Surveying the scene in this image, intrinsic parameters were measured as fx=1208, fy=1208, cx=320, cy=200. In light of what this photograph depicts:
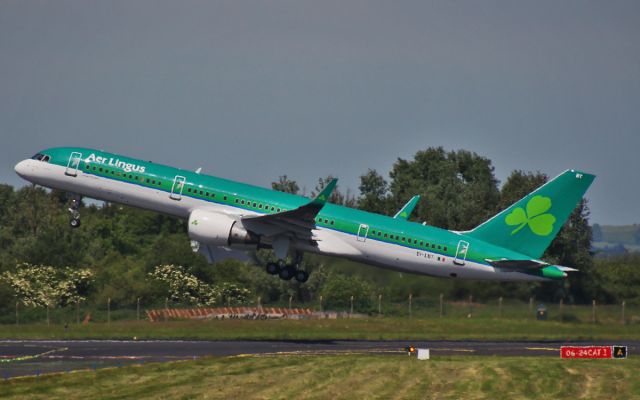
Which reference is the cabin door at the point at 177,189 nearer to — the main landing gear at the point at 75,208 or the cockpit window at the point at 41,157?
the main landing gear at the point at 75,208

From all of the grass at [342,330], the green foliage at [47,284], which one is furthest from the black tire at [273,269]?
the green foliage at [47,284]

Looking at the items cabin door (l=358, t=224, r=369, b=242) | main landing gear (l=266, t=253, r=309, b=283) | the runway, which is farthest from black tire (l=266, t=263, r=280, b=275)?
cabin door (l=358, t=224, r=369, b=242)

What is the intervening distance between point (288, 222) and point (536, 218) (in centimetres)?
1356

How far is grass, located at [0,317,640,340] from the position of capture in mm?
67625

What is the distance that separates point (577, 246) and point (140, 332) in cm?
3108

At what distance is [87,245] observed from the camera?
117 metres

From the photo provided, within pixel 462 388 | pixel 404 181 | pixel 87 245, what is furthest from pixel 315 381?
pixel 404 181

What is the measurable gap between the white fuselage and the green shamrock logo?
8.56ft

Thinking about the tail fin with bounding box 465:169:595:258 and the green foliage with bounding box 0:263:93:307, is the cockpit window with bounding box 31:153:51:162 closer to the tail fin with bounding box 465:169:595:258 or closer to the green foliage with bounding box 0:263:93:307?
the green foliage with bounding box 0:263:93:307

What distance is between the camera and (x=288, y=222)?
63969 millimetres

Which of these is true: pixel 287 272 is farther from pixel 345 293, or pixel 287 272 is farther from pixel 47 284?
pixel 47 284

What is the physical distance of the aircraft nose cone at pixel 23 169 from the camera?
221 ft

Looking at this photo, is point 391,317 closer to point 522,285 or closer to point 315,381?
point 522,285


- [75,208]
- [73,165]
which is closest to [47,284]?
[75,208]
